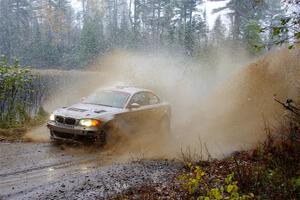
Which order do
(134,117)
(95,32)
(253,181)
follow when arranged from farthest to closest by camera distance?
1. (95,32)
2. (134,117)
3. (253,181)

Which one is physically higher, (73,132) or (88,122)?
(88,122)

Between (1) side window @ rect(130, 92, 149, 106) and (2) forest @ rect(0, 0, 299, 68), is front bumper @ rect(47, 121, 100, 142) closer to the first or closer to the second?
(1) side window @ rect(130, 92, 149, 106)

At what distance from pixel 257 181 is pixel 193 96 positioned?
22.1m

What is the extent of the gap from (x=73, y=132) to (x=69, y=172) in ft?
7.31

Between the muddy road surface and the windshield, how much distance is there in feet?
5.91

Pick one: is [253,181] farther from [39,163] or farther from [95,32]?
[95,32]

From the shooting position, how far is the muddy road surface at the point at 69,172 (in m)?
7.09

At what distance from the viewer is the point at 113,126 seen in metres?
11.1

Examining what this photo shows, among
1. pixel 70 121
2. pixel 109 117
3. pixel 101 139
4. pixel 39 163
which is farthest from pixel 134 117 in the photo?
pixel 39 163

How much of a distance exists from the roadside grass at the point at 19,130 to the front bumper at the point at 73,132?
165 centimetres

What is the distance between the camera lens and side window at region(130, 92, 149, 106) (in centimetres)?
1252

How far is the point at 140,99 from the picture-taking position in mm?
12828

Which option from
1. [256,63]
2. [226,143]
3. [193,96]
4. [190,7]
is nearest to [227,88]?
[256,63]

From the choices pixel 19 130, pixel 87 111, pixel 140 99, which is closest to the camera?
pixel 87 111
